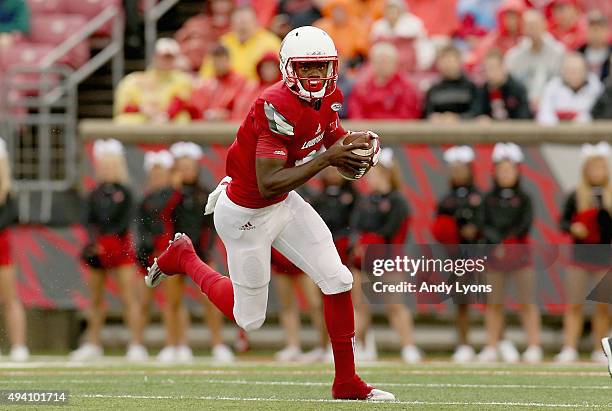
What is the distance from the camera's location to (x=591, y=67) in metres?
13.2

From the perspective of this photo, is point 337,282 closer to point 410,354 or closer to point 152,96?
point 410,354

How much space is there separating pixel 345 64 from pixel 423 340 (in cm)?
307

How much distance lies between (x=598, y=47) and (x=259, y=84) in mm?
3214

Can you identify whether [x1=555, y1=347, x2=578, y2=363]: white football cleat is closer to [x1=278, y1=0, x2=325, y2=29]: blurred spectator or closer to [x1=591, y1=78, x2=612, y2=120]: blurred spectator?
[x1=591, y1=78, x2=612, y2=120]: blurred spectator

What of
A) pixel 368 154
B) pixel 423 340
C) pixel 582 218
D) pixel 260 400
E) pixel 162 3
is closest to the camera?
pixel 368 154

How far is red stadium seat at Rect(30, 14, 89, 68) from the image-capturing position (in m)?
15.6

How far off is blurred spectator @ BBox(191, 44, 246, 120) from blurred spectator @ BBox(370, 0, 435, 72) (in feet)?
4.93

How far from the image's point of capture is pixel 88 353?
12.5 m

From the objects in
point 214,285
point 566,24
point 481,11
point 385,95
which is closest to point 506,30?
point 566,24

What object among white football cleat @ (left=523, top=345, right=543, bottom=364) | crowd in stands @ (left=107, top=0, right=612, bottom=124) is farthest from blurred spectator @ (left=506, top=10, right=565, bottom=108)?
white football cleat @ (left=523, top=345, right=543, bottom=364)

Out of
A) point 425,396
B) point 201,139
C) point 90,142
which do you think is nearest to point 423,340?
point 201,139

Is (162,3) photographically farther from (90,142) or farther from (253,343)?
(253,343)

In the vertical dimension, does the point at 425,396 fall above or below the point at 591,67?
below

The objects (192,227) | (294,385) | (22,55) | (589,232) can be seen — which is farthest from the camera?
(22,55)
